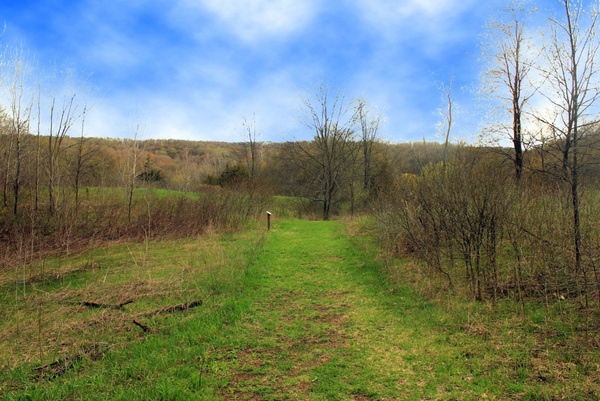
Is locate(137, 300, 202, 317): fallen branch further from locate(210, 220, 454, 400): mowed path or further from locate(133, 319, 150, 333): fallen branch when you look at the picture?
locate(210, 220, 454, 400): mowed path

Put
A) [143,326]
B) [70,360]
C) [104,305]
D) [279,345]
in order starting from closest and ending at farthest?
[70,360] < [279,345] < [143,326] < [104,305]

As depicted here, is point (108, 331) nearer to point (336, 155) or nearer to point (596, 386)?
point (596, 386)

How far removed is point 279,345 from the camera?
4.71 m

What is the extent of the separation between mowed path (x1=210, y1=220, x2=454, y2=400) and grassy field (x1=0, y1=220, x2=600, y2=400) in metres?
0.02

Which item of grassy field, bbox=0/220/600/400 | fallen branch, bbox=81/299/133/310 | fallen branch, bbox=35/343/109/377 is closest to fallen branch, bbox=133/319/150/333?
grassy field, bbox=0/220/600/400

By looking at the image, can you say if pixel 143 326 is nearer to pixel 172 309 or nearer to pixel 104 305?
pixel 172 309

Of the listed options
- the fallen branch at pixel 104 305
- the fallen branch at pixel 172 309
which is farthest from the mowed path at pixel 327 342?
the fallen branch at pixel 104 305

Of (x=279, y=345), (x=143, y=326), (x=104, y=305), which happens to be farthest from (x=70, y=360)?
(x=279, y=345)

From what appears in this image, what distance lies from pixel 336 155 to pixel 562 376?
29916 millimetres

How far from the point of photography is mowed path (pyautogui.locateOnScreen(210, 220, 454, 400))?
363 centimetres

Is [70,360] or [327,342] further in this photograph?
[327,342]

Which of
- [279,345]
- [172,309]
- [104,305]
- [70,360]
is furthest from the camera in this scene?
[104,305]

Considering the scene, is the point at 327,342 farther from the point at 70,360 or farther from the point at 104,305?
the point at 104,305

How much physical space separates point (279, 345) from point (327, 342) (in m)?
0.65
